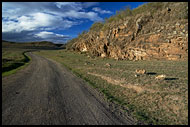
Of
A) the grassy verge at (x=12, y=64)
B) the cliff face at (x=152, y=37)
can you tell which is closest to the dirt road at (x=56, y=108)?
the grassy verge at (x=12, y=64)

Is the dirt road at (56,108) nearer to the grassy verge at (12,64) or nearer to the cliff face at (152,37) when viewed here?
the grassy verge at (12,64)

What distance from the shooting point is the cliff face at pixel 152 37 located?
907 inches

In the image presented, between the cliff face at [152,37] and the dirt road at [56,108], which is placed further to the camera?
the cliff face at [152,37]

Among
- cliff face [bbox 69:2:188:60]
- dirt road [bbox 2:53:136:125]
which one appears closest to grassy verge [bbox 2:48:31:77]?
dirt road [bbox 2:53:136:125]

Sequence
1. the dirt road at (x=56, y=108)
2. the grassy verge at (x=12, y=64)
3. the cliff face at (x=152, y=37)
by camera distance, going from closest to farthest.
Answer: the dirt road at (x=56, y=108)
the grassy verge at (x=12, y=64)
the cliff face at (x=152, y=37)

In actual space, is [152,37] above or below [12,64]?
above

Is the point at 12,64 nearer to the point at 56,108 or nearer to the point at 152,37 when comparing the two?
the point at 56,108

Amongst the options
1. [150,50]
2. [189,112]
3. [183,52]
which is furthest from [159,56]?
[189,112]

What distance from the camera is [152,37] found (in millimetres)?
27297

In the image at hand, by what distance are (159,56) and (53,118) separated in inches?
987

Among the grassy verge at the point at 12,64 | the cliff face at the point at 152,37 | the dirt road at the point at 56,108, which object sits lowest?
the dirt road at the point at 56,108

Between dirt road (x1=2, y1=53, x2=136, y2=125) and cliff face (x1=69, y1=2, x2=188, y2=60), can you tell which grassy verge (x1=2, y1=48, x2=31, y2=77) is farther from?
cliff face (x1=69, y1=2, x2=188, y2=60)

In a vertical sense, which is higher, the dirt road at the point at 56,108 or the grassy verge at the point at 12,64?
the grassy verge at the point at 12,64

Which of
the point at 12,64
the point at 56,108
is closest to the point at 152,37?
the point at 56,108
